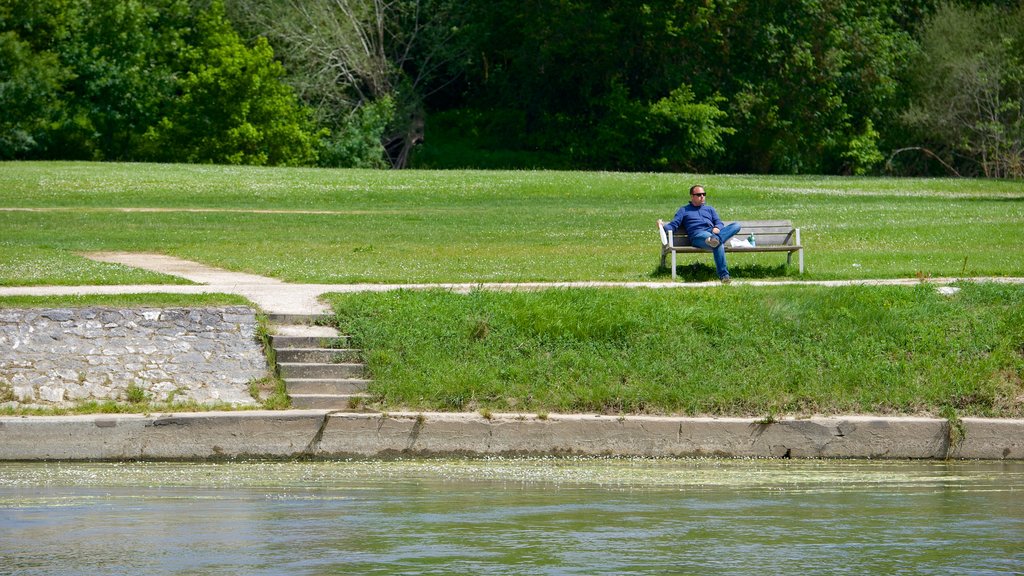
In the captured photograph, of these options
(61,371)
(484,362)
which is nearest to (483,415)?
(484,362)

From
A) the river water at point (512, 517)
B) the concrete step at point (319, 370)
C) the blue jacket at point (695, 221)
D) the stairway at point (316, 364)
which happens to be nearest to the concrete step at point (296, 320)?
the stairway at point (316, 364)

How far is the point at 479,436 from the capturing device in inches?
489

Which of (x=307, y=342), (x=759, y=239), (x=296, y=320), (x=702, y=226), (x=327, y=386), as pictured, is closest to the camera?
(x=327, y=386)

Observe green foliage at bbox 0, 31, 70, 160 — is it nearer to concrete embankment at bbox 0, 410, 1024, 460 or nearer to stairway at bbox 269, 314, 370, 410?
stairway at bbox 269, 314, 370, 410

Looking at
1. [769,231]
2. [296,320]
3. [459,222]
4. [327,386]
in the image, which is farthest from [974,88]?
[327,386]

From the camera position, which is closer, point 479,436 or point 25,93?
point 479,436

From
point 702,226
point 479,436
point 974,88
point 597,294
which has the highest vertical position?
point 974,88

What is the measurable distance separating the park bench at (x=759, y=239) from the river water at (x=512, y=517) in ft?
18.2

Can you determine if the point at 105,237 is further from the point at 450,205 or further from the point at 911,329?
the point at 911,329

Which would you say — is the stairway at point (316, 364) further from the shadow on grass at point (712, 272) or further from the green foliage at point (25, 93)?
the green foliage at point (25, 93)

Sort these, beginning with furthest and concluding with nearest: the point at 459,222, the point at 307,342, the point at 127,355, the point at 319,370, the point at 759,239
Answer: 1. the point at 459,222
2. the point at 759,239
3. the point at 307,342
4. the point at 127,355
5. the point at 319,370

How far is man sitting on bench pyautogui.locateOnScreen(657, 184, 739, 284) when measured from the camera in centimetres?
1730

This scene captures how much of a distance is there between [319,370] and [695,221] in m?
5.85

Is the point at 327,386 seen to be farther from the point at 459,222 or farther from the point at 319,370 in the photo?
the point at 459,222
